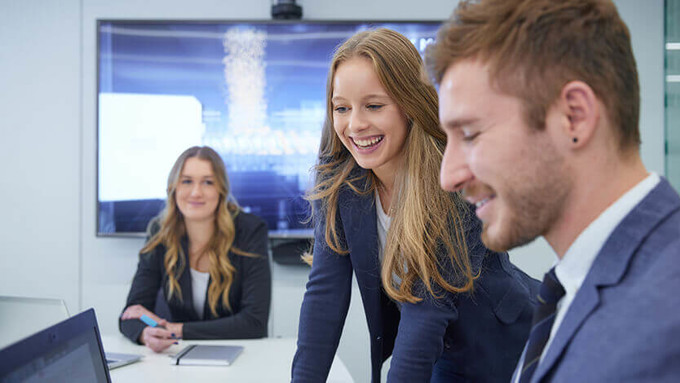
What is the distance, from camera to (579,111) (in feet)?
2.29

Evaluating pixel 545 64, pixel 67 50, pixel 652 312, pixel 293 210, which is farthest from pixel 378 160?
pixel 67 50

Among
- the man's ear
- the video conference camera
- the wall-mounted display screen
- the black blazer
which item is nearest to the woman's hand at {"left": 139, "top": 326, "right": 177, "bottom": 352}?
the black blazer

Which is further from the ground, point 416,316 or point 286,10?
point 286,10

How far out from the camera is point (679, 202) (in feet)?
2.19

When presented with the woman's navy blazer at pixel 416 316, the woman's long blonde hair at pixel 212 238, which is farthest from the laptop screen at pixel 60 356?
the woman's long blonde hair at pixel 212 238

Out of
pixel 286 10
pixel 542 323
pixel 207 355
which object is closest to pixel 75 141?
pixel 286 10

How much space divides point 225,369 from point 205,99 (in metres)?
1.79

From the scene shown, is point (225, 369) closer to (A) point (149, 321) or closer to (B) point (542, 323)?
(A) point (149, 321)

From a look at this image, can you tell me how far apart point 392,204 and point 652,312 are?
2.65 ft

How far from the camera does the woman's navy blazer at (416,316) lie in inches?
47.6

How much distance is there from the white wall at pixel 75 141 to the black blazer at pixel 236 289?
66cm

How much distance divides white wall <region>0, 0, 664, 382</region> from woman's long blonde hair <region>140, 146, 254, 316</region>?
0.71 meters

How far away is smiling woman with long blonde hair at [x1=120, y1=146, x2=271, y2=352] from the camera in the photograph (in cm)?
234

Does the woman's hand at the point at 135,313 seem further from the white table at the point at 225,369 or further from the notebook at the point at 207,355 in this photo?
the notebook at the point at 207,355
